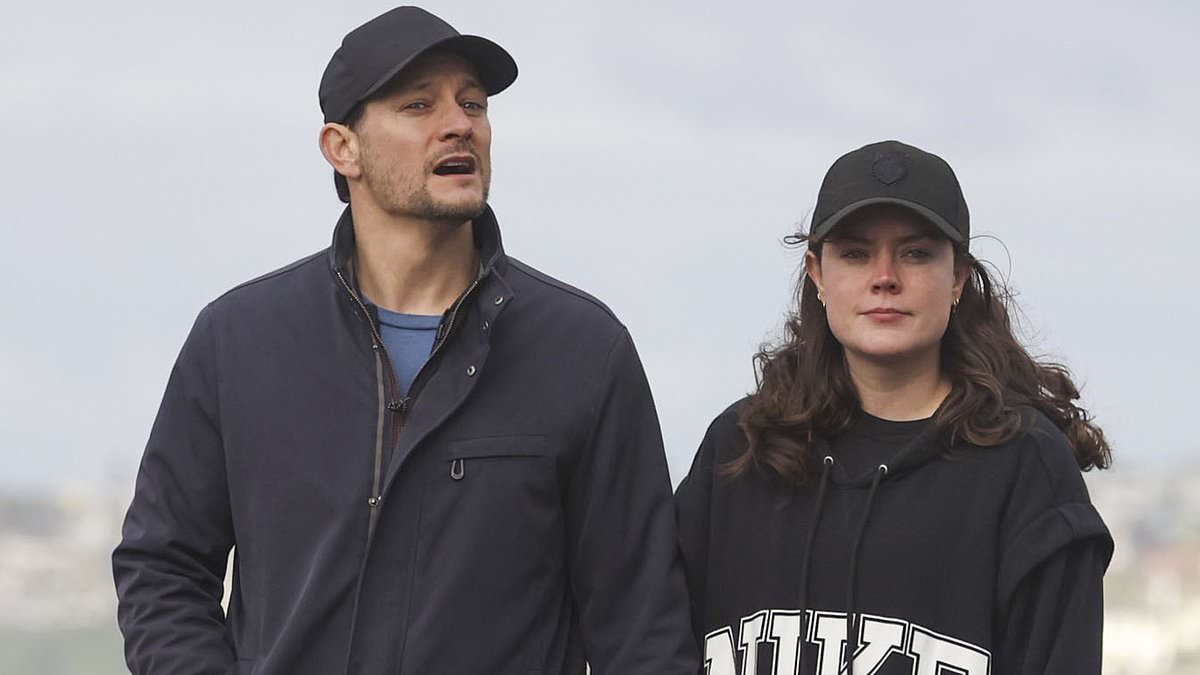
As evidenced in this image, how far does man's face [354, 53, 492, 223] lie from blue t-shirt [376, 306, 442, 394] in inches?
7.5

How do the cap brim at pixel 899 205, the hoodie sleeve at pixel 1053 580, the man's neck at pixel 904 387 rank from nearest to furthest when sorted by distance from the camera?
the hoodie sleeve at pixel 1053 580, the cap brim at pixel 899 205, the man's neck at pixel 904 387

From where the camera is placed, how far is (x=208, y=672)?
337 centimetres

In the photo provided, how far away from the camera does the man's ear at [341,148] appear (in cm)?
345

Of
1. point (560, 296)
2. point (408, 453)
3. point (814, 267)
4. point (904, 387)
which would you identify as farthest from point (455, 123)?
point (904, 387)

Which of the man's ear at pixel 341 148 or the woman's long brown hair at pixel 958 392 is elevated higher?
the man's ear at pixel 341 148

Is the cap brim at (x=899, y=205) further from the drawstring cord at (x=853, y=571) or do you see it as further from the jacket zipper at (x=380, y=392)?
the jacket zipper at (x=380, y=392)

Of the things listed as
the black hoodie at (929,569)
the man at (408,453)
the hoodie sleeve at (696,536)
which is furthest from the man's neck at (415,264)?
the black hoodie at (929,569)

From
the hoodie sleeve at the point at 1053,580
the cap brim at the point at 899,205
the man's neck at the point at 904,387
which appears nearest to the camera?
the hoodie sleeve at the point at 1053,580

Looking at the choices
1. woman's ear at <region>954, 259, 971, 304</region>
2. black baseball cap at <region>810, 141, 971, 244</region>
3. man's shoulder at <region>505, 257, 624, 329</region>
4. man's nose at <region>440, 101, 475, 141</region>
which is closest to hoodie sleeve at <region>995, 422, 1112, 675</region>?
woman's ear at <region>954, 259, 971, 304</region>

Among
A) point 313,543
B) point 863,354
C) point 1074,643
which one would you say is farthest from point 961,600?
point 313,543

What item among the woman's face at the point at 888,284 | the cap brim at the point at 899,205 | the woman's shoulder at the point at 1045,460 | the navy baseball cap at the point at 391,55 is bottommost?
the woman's shoulder at the point at 1045,460

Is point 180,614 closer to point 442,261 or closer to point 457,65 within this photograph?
point 442,261

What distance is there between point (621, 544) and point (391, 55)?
0.97m

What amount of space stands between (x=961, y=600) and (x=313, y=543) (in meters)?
1.13
